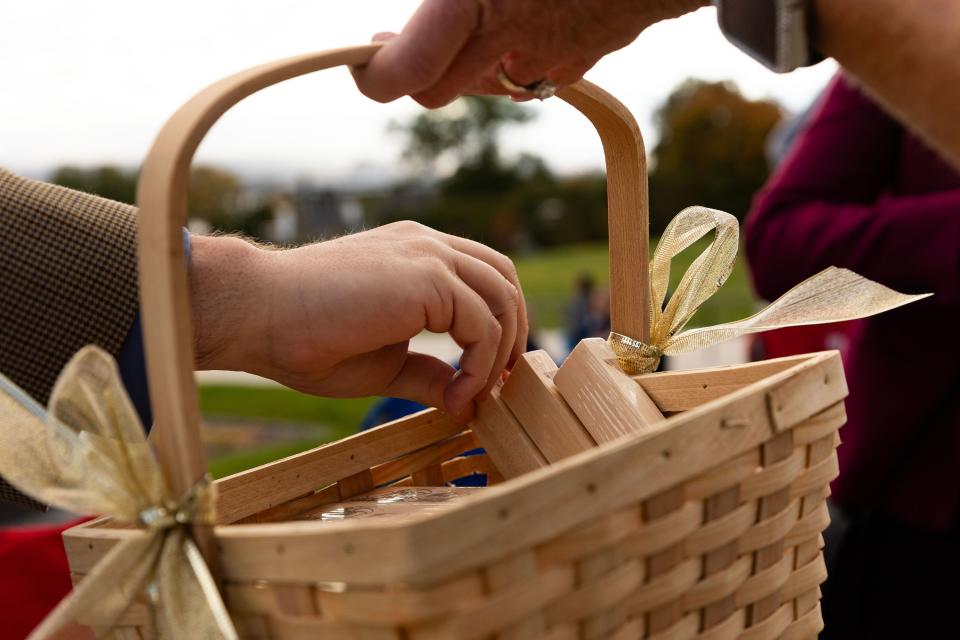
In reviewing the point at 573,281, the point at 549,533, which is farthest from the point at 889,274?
the point at 573,281

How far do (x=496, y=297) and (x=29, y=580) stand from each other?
657 millimetres

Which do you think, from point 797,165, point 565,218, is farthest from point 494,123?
point 797,165

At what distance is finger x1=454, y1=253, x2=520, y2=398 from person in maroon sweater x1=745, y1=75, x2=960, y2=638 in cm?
79

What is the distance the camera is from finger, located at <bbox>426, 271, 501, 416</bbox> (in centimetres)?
85

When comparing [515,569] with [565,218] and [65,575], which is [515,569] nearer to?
[65,575]

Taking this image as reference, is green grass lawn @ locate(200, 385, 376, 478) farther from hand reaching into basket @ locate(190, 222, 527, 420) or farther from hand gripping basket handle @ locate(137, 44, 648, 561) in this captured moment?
hand gripping basket handle @ locate(137, 44, 648, 561)

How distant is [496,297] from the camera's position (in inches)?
35.9

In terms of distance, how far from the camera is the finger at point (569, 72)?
79 cm

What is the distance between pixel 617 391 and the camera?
820mm

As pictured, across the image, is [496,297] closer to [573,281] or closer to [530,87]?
[530,87]

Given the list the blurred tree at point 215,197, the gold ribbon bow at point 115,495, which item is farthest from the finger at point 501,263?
the blurred tree at point 215,197

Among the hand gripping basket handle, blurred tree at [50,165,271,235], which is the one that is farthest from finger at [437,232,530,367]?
blurred tree at [50,165,271,235]

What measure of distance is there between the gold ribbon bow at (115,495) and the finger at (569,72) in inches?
17.2

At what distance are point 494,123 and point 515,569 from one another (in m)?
26.0
